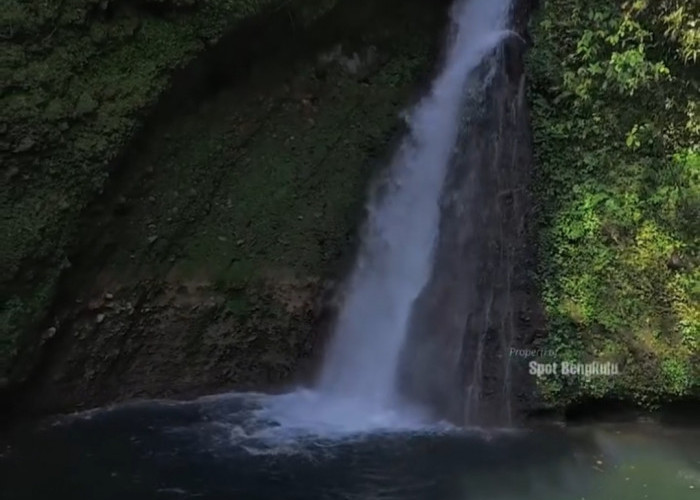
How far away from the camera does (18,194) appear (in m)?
6.27

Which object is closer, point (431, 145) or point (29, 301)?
point (29, 301)

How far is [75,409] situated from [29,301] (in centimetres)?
125

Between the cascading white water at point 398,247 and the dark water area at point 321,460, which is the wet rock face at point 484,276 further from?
the dark water area at point 321,460

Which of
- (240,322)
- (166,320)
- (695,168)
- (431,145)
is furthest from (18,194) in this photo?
(695,168)

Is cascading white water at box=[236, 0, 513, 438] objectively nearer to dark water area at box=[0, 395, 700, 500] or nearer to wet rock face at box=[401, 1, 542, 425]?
wet rock face at box=[401, 1, 542, 425]

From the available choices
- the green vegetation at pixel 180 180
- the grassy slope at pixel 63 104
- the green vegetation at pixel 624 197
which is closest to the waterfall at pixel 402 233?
the green vegetation at pixel 180 180

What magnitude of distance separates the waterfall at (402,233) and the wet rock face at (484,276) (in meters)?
0.13

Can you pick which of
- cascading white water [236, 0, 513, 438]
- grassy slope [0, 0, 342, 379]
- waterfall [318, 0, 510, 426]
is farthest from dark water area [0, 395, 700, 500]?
grassy slope [0, 0, 342, 379]

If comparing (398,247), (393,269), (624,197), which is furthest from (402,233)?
(624,197)

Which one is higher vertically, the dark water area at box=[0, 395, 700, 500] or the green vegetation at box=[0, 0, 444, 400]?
the green vegetation at box=[0, 0, 444, 400]

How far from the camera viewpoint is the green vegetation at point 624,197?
6.93 m

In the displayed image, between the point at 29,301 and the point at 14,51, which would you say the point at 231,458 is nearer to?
the point at 29,301

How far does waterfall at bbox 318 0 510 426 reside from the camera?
25.0 ft

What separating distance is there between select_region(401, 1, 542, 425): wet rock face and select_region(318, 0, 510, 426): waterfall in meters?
0.13
